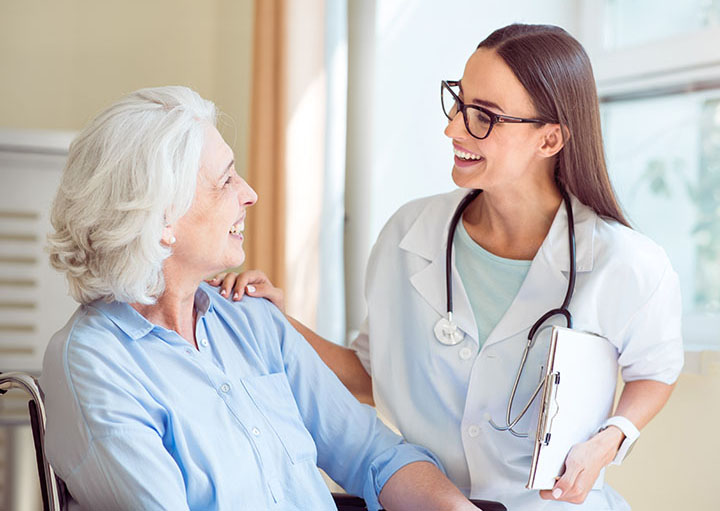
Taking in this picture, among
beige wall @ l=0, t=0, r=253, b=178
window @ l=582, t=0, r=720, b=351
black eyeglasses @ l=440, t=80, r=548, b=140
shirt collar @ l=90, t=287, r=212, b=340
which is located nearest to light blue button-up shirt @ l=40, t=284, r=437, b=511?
shirt collar @ l=90, t=287, r=212, b=340

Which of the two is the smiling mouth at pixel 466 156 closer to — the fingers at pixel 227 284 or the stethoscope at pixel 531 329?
the stethoscope at pixel 531 329

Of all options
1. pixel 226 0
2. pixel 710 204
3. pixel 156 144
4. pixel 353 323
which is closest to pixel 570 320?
pixel 156 144

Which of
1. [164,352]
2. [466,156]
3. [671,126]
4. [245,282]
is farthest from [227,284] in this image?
[671,126]

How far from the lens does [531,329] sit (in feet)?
4.89

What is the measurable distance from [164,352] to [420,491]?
53cm

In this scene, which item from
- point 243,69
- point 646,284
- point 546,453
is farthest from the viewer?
point 243,69

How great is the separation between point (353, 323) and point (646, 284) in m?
1.28

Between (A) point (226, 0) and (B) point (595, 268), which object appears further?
(A) point (226, 0)

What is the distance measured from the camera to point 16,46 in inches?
111

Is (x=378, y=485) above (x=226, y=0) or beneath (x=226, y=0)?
beneath

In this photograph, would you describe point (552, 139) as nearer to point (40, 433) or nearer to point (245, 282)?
point (245, 282)

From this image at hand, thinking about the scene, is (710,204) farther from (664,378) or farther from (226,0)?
(226,0)

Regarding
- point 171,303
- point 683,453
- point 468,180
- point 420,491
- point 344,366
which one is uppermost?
point 468,180

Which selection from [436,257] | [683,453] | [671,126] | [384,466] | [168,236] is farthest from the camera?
[671,126]
